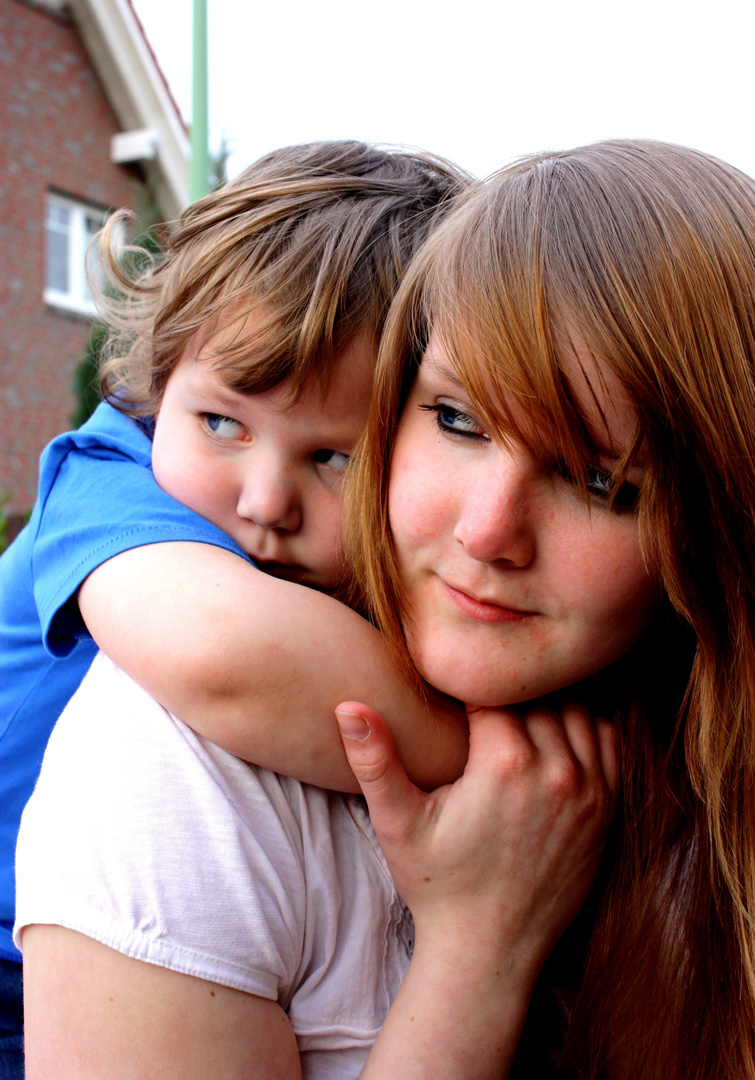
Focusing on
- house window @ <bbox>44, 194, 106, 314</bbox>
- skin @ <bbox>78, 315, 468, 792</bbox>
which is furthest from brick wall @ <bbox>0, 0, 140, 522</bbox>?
skin @ <bbox>78, 315, 468, 792</bbox>

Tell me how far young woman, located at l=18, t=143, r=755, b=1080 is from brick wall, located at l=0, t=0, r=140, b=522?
12155 millimetres

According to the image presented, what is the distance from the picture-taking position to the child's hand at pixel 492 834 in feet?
4.55

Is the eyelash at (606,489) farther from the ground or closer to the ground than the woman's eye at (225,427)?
farther from the ground

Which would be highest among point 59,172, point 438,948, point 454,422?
point 454,422

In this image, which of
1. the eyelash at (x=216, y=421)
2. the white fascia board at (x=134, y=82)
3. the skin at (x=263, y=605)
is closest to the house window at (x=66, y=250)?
the white fascia board at (x=134, y=82)

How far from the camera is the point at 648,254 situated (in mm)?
1248

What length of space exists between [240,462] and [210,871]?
930 millimetres

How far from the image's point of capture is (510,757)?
1471 millimetres

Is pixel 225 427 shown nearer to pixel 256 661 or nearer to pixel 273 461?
pixel 273 461

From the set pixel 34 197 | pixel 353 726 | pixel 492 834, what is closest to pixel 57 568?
pixel 353 726

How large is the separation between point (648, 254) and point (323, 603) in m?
0.71

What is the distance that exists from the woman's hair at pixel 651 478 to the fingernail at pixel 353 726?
0.58 feet

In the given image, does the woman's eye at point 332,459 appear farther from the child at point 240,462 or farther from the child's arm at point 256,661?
the child's arm at point 256,661

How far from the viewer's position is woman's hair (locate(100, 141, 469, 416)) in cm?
184
